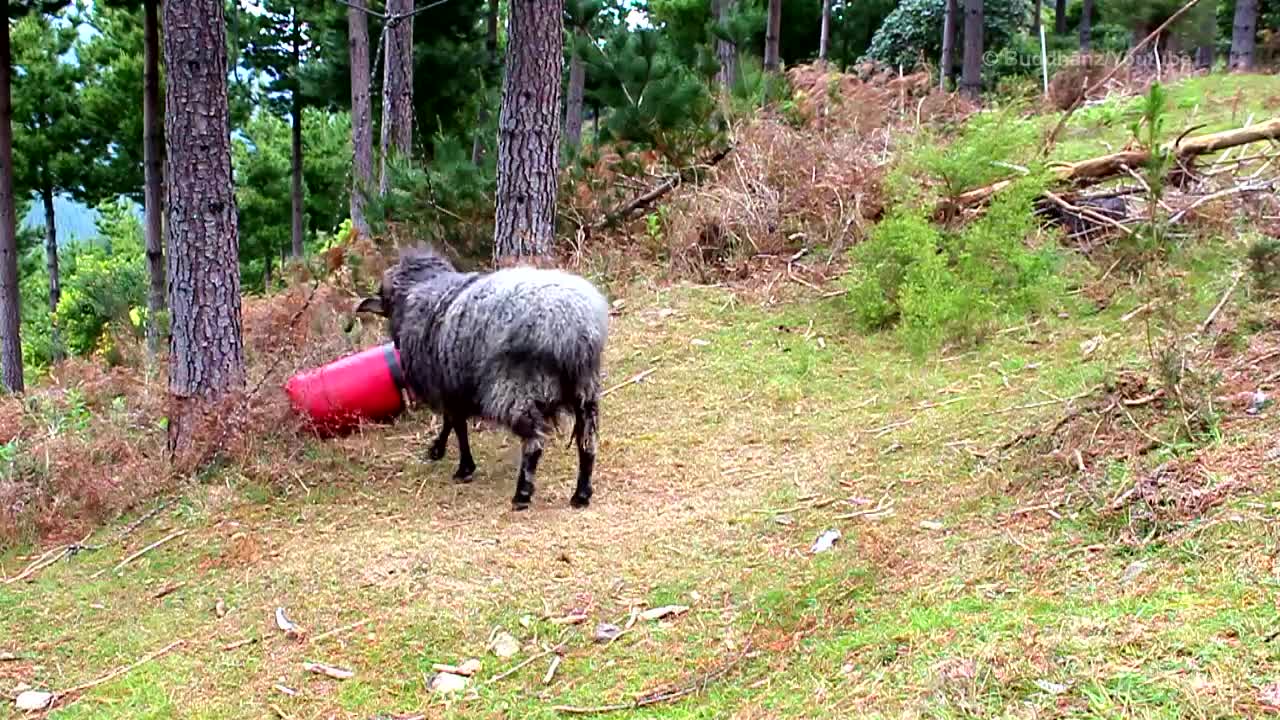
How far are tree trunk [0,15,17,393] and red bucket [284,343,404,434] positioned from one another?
7.67 m

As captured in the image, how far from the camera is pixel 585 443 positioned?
552cm

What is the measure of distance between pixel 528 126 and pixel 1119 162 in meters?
5.04

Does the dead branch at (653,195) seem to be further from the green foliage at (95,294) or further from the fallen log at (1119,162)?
Result: the green foliage at (95,294)

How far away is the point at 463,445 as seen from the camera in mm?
6078

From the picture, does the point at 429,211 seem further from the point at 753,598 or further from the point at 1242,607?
the point at 1242,607

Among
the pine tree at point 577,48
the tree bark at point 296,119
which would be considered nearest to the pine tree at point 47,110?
the tree bark at point 296,119

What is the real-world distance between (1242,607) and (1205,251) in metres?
5.00

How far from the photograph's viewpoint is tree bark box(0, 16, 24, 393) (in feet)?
38.9

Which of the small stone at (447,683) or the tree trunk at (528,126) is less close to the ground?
the tree trunk at (528,126)

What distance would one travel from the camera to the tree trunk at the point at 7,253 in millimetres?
11844

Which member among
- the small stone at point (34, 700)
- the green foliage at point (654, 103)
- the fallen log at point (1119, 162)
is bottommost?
the small stone at point (34, 700)

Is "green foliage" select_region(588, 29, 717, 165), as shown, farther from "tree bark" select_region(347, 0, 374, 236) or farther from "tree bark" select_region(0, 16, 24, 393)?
"tree bark" select_region(0, 16, 24, 393)

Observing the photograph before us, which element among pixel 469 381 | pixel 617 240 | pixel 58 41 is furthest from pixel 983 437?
pixel 58 41

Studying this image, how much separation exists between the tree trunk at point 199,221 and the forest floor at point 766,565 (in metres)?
0.74
